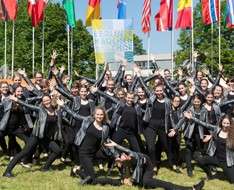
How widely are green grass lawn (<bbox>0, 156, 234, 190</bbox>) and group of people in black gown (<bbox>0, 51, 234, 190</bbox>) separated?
184mm

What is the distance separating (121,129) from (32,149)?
6.63 feet

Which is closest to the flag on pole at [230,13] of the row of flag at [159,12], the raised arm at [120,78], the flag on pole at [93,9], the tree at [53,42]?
the row of flag at [159,12]

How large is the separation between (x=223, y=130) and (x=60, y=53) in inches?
1886

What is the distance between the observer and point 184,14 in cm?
3039

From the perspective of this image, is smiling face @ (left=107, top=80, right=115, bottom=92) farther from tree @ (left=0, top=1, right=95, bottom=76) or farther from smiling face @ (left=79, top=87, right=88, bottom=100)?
tree @ (left=0, top=1, right=95, bottom=76)

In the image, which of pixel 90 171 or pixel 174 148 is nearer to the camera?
pixel 90 171

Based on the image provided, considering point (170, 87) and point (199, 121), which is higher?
point (170, 87)

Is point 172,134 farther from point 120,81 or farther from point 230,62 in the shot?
point 230,62

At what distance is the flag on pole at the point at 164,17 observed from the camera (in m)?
30.4

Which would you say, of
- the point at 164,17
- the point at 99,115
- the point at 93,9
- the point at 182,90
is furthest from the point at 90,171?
the point at 164,17

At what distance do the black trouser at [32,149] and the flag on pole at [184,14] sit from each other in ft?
64.7

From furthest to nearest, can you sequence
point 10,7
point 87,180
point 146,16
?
point 10,7
point 146,16
point 87,180

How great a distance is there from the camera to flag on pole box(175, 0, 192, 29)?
3020 centimetres

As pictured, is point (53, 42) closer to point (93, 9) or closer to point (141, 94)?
Answer: point (93, 9)
